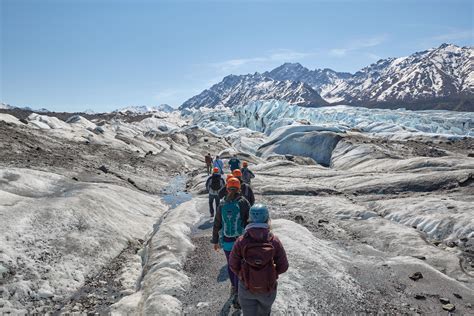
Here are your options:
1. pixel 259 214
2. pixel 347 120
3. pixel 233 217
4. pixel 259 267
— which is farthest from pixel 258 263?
pixel 347 120

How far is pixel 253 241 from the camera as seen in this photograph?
20.7 ft

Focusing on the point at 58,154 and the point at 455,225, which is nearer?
the point at 455,225

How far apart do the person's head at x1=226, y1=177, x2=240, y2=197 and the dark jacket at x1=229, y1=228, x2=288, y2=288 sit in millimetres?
2221

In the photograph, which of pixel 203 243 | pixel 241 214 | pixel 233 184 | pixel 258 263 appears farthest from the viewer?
pixel 203 243

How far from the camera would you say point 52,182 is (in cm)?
2252

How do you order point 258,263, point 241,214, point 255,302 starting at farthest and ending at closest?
point 241,214 < point 255,302 < point 258,263

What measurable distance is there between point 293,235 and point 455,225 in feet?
24.9

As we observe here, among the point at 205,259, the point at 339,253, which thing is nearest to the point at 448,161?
the point at 339,253

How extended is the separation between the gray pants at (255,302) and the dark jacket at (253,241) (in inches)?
15.1

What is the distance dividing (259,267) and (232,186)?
8.85ft

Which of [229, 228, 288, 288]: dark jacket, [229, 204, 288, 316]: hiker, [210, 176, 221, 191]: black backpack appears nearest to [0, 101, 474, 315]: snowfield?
[210, 176, 221, 191]: black backpack

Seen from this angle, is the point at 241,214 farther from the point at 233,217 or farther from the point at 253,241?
the point at 253,241

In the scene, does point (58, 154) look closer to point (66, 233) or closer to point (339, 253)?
point (66, 233)

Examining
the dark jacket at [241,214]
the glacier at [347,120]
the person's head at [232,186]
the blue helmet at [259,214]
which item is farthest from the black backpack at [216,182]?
the glacier at [347,120]
